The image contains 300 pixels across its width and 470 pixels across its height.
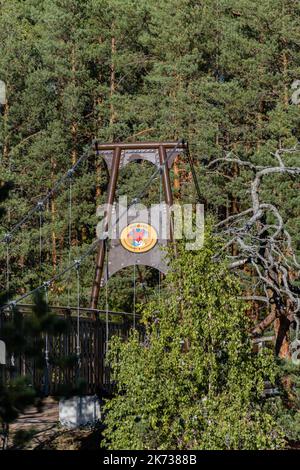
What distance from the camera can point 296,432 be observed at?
515 inches

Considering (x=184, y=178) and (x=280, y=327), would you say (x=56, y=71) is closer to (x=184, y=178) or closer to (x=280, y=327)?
(x=184, y=178)

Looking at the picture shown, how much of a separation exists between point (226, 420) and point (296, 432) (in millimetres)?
2623

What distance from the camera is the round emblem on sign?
14.8 m

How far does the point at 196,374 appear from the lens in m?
10.9

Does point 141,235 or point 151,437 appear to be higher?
point 141,235

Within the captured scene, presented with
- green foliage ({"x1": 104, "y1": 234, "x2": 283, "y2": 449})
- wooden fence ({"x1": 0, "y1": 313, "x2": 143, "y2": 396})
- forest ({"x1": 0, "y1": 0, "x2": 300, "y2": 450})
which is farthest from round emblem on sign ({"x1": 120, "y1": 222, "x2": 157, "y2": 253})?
green foliage ({"x1": 104, "y1": 234, "x2": 283, "y2": 449})

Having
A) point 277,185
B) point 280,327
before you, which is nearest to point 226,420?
point 280,327

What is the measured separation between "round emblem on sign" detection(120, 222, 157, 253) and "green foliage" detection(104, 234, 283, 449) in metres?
3.34

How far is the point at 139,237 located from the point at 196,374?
4.20 meters

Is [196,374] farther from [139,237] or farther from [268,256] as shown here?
[139,237]

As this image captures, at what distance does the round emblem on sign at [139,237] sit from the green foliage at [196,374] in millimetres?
3345

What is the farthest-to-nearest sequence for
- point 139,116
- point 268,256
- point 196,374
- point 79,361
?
point 139,116 < point 268,256 < point 79,361 < point 196,374

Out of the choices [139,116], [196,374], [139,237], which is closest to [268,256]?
[139,237]

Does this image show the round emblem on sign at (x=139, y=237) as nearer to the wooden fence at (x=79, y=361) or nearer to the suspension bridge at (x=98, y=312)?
the suspension bridge at (x=98, y=312)
